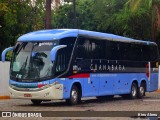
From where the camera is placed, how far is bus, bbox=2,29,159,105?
63.3 feet

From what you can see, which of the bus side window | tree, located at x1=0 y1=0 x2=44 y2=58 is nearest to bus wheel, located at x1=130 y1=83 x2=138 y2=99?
the bus side window

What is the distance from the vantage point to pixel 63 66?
64.6 ft

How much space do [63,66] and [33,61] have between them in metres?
1.31

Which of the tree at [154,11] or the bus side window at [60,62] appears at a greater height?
the tree at [154,11]

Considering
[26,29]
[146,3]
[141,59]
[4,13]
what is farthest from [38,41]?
[146,3]

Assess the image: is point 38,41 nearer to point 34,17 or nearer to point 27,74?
point 27,74

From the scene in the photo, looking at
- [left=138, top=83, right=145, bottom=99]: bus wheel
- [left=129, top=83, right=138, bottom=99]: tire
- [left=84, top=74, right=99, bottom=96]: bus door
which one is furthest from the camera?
[left=138, top=83, right=145, bottom=99]: bus wheel

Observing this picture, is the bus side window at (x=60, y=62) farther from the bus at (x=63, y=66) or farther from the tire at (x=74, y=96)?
the tire at (x=74, y=96)

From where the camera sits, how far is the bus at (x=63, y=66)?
19.3m

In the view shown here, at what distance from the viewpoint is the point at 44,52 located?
19.5 metres

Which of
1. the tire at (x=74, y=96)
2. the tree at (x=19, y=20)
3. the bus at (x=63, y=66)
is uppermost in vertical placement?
the tree at (x=19, y=20)

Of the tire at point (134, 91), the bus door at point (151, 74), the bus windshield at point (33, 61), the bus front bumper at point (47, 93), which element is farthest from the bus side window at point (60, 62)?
the bus door at point (151, 74)

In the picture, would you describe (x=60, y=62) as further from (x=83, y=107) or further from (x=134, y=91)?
(x=134, y=91)

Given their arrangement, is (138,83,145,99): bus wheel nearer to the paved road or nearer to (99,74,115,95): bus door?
(99,74,115,95): bus door
